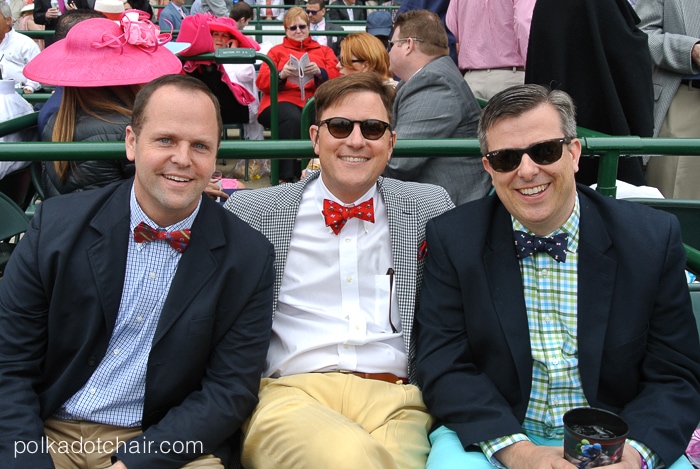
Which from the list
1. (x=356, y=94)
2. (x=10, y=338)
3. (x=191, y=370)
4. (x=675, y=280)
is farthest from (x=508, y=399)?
(x=10, y=338)

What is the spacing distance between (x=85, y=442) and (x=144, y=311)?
497 mm

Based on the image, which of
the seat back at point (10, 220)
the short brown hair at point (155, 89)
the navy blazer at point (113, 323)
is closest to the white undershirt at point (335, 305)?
the navy blazer at point (113, 323)

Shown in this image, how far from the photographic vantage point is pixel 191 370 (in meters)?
2.65

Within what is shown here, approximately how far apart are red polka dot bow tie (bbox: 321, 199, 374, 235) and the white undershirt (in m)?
0.05

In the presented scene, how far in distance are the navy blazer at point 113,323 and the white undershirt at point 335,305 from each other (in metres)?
A: 0.24

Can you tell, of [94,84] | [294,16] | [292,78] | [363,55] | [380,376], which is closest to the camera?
[380,376]

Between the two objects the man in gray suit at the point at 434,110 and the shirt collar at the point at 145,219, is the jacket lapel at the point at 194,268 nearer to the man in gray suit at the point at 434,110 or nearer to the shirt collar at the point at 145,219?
the shirt collar at the point at 145,219

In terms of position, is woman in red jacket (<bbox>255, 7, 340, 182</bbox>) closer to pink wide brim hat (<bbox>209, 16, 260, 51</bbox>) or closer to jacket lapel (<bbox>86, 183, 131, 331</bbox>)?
pink wide brim hat (<bbox>209, 16, 260, 51</bbox>)

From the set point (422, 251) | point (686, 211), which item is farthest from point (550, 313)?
point (686, 211)

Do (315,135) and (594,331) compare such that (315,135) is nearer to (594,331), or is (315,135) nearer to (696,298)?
(594,331)

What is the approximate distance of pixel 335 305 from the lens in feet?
9.81

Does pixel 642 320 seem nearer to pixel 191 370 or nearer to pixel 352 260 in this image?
pixel 352 260

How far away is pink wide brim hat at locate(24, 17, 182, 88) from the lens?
3756mm

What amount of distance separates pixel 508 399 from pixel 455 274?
48cm
